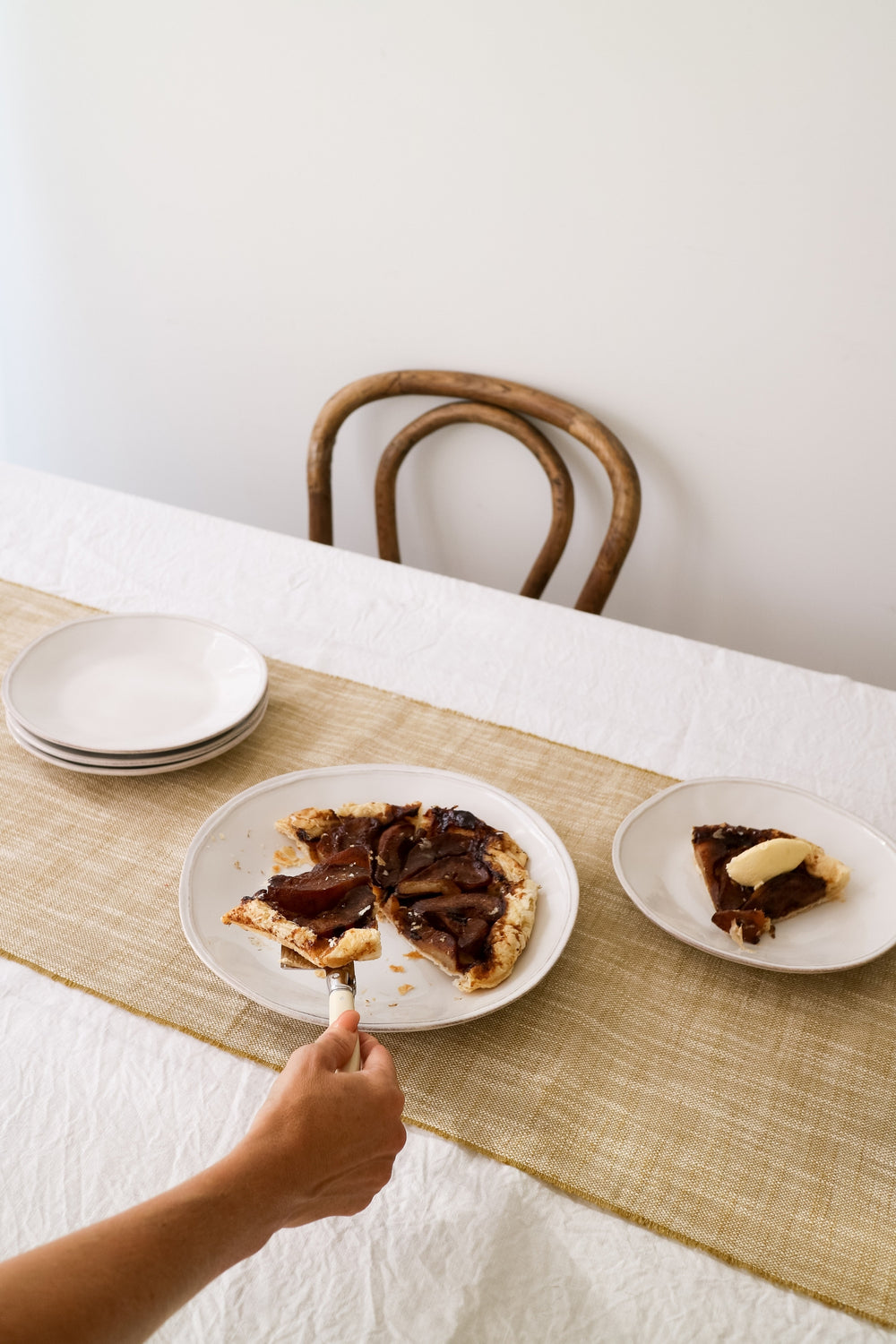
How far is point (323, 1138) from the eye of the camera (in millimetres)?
637

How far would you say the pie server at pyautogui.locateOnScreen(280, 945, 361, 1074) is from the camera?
0.70m

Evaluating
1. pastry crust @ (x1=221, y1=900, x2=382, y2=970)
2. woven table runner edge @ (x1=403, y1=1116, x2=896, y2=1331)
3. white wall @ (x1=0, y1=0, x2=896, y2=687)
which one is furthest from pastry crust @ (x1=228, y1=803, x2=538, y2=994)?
white wall @ (x1=0, y1=0, x2=896, y2=687)

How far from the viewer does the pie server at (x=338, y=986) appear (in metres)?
0.70

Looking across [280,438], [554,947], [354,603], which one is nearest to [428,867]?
[554,947]

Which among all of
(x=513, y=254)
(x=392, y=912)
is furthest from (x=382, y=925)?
(x=513, y=254)

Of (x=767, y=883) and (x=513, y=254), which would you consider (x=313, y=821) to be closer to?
(x=767, y=883)

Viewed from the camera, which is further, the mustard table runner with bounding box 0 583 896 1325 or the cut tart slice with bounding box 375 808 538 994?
the cut tart slice with bounding box 375 808 538 994

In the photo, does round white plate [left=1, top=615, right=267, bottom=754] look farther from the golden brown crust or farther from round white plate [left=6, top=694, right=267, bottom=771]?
the golden brown crust

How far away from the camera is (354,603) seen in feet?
4.48

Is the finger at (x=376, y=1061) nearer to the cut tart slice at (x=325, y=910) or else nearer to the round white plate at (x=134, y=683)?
the cut tart slice at (x=325, y=910)

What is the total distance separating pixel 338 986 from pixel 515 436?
133cm

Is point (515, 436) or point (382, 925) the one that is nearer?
point (382, 925)

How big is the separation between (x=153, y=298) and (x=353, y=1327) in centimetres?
210

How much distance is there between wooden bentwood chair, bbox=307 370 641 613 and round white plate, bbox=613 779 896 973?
0.81m
